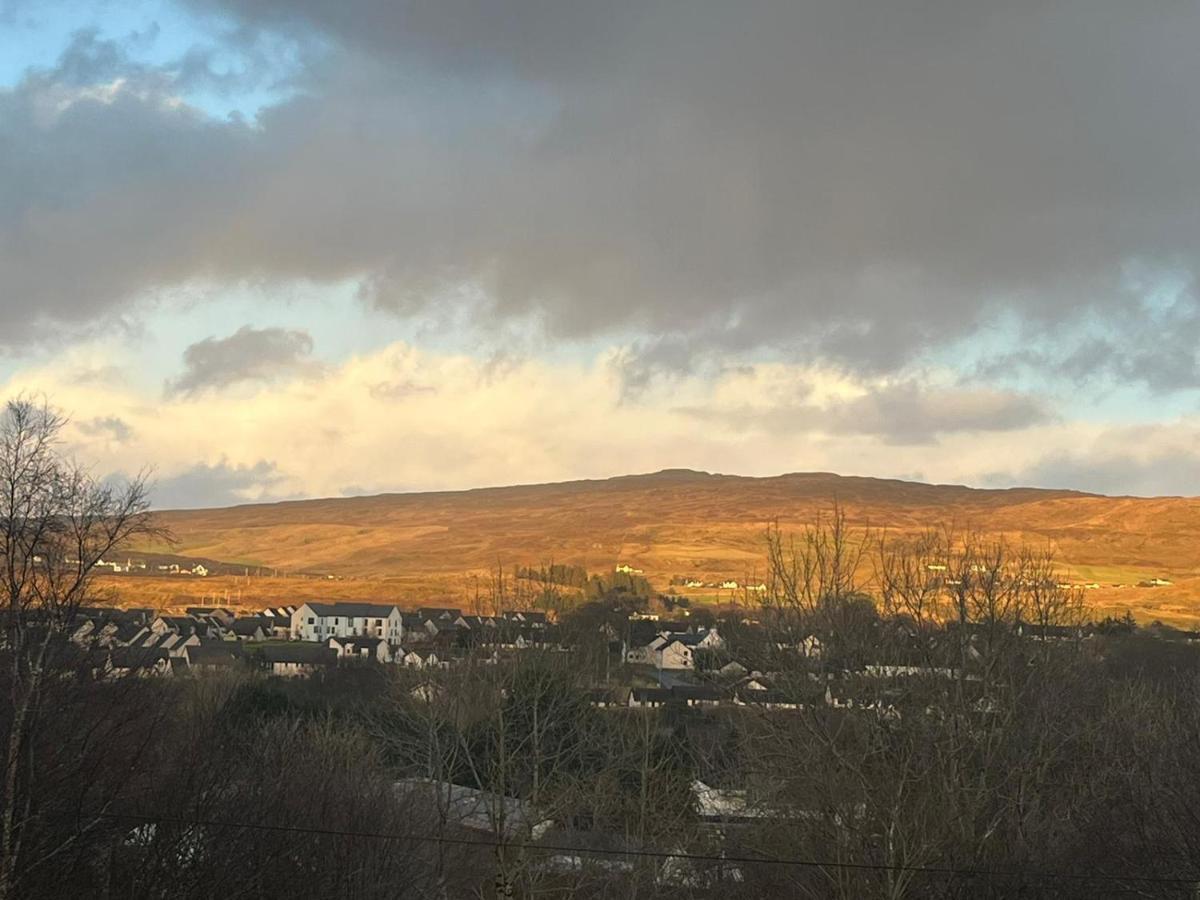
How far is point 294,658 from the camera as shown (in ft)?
353

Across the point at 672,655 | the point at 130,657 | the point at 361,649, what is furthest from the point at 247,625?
the point at 130,657

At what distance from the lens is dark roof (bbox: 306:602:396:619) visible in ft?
492

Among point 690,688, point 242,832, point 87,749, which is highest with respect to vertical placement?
point 87,749

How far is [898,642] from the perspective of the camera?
127ft

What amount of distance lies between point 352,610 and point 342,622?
11.4ft

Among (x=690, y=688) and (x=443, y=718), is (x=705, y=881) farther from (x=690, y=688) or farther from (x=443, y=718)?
(x=690, y=688)

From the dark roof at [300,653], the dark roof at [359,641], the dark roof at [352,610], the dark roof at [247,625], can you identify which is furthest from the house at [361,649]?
the dark roof at [352,610]

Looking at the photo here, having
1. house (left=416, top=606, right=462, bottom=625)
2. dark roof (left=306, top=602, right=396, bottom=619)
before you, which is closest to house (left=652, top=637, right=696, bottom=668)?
house (left=416, top=606, right=462, bottom=625)

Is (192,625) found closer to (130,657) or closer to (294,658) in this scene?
(294,658)

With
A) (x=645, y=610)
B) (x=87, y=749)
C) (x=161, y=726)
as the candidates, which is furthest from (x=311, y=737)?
(x=645, y=610)

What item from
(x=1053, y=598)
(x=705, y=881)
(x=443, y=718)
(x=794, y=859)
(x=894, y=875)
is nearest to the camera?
(x=894, y=875)

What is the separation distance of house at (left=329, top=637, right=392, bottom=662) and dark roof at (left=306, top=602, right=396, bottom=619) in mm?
18469

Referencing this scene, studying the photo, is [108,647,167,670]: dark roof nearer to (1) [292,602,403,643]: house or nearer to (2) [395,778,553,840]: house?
(2) [395,778,553,840]: house

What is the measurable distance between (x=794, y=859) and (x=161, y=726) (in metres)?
17.5
